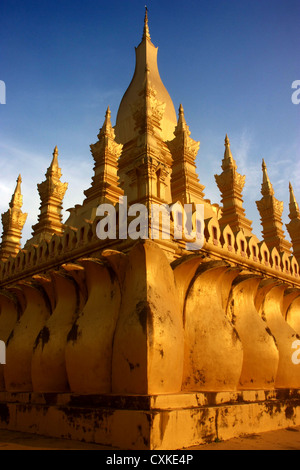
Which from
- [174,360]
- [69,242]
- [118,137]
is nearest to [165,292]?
[174,360]

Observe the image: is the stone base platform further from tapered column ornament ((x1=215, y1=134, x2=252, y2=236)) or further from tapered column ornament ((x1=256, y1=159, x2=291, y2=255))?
tapered column ornament ((x1=256, y1=159, x2=291, y2=255))

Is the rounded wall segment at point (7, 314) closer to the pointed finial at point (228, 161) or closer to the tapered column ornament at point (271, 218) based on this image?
the tapered column ornament at point (271, 218)

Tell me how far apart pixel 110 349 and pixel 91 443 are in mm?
1344

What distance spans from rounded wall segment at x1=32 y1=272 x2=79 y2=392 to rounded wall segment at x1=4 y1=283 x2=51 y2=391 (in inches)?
26.2

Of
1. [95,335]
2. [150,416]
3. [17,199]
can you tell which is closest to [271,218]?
[17,199]

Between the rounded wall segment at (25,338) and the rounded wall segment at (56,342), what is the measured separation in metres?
0.67

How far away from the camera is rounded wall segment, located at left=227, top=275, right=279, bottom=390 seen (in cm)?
731

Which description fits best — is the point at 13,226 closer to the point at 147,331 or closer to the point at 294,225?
the point at 294,225

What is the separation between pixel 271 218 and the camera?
50.1ft

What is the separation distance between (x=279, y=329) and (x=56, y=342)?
468cm


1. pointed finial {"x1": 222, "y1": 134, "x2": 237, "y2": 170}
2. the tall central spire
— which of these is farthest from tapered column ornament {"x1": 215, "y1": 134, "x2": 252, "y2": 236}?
the tall central spire

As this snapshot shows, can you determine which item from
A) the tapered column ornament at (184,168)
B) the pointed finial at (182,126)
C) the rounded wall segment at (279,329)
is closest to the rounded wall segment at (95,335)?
the rounded wall segment at (279,329)

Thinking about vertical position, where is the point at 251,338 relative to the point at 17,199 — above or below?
below

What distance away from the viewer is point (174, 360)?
5641mm
